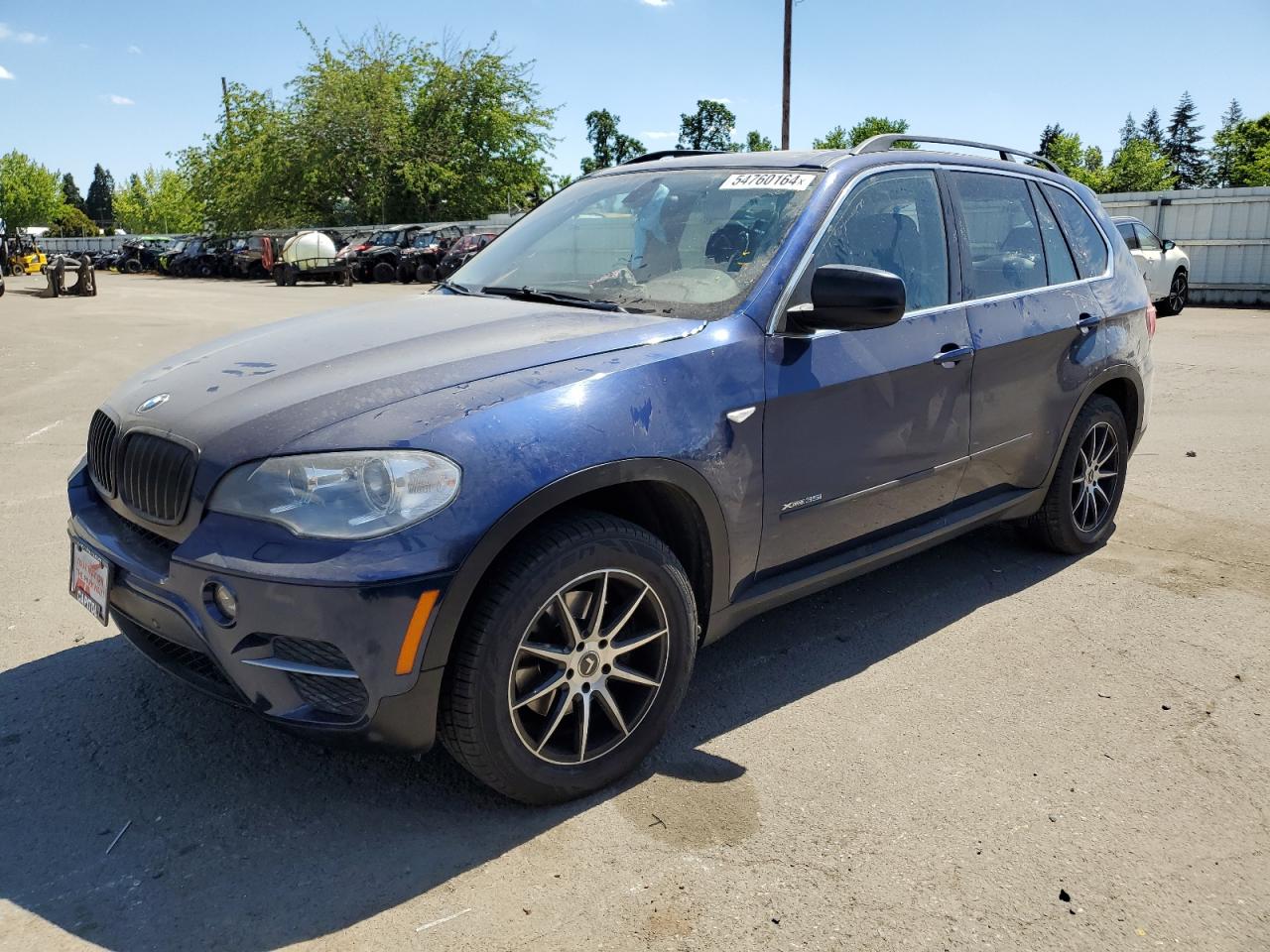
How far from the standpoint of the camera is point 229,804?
2.79 metres

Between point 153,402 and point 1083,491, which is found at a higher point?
point 153,402

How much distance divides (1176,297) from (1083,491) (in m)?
16.2

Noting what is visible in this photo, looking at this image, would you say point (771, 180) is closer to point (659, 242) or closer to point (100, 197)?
point (659, 242)

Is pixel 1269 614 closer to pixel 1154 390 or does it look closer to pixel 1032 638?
pixel 1032 638

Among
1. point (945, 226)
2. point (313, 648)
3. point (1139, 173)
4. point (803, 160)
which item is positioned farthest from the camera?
point (1139, 173)

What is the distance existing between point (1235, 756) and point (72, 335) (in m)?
16.8

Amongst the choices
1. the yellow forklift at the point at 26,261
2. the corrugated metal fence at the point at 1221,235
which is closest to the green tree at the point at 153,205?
the yellow forklift at the point at 26,261

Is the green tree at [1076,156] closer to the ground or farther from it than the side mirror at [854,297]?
farther from it

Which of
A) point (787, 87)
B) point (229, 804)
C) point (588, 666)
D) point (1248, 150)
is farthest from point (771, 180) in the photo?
point (1248, 150)

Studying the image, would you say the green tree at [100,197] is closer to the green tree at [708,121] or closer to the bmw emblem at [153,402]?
the green tree at [708,121]

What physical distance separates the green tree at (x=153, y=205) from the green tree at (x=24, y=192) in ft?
26.4

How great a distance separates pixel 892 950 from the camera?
2.25 m

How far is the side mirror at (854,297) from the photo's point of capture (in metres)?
3.04

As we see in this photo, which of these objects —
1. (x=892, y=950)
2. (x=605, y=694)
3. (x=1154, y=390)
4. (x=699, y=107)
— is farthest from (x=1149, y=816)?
(x=699, y=107)
